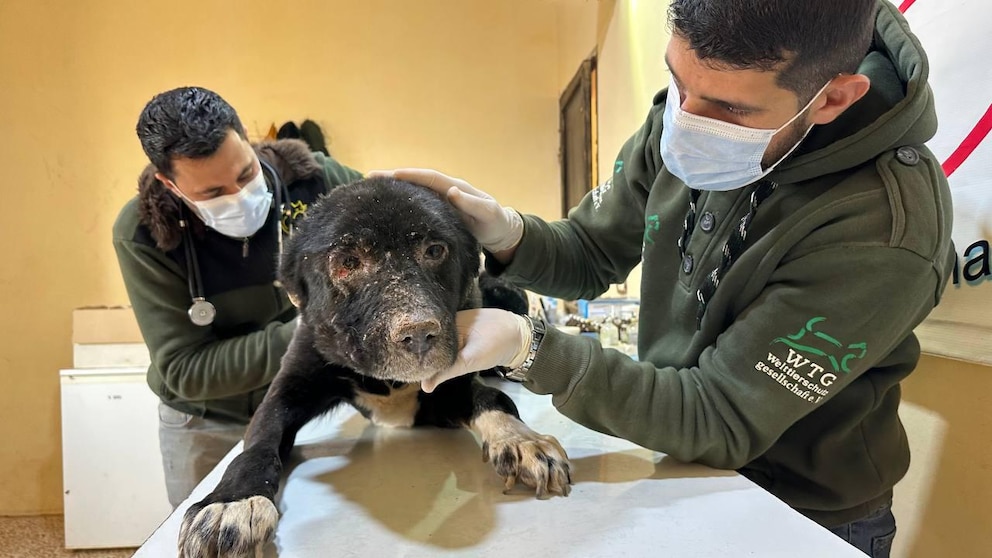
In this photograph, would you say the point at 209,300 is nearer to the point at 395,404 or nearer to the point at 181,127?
the point at 181,127

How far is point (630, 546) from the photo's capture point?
909mm

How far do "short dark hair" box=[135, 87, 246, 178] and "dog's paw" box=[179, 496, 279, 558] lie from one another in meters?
1.27

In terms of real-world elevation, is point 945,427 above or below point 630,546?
below

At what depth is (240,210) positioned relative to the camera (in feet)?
6.57

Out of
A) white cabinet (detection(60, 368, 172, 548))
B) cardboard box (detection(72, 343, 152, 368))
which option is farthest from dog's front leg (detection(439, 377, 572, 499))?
cardboard box (detection(72, 343, 152, 368))

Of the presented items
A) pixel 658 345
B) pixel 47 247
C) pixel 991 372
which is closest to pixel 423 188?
pixel 658 345

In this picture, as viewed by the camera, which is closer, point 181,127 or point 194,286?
point 181,127

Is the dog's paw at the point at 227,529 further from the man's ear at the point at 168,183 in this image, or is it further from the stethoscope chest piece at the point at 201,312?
the man's ear at the point at 168,183

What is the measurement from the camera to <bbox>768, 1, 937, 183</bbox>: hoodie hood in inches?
42.3

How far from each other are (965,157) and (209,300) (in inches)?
94.9

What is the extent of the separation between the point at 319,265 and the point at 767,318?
1.01 m

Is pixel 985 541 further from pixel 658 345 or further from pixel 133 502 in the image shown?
pixel 133 502

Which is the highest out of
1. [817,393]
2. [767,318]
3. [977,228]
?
[977,228]

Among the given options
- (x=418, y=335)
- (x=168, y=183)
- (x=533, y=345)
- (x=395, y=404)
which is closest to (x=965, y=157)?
(x=533, y=345)
